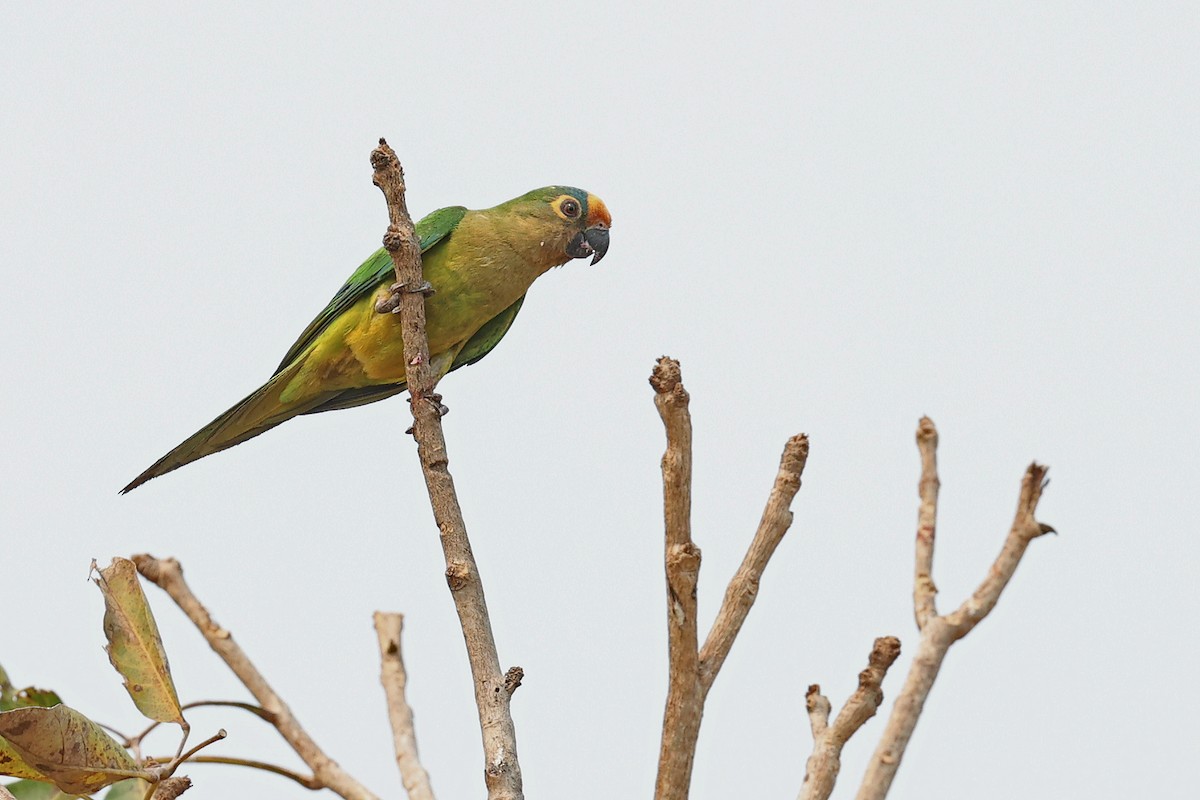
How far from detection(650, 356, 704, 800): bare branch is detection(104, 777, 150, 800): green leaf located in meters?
1.22

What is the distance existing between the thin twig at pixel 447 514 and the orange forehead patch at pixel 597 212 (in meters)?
2.03

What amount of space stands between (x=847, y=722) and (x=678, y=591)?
0.65m

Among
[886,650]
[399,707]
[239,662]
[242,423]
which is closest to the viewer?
[886,650]

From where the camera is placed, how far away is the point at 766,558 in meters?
2.22

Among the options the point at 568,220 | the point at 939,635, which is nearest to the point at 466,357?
the point at 568,220

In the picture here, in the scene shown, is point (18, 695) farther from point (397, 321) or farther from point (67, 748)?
point (397, 321)

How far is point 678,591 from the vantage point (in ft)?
6.59

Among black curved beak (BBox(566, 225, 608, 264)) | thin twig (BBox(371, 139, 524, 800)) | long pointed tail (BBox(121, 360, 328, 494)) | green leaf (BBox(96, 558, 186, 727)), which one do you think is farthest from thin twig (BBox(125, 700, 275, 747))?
black curved beak (BBox(566, 225, 608, 264))

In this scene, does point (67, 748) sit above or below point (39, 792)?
above

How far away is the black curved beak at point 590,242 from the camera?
5152mm

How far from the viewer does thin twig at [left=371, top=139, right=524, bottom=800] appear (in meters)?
2.27

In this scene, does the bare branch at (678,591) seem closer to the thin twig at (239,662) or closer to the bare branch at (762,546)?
the bare branch at (762,546)

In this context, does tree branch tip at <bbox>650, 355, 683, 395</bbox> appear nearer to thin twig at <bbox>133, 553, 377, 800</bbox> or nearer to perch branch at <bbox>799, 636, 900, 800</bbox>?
perch branch at <bbox>799, 636, 900, 800</bbox>

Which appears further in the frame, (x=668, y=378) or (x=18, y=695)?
(x=18, y=695)
